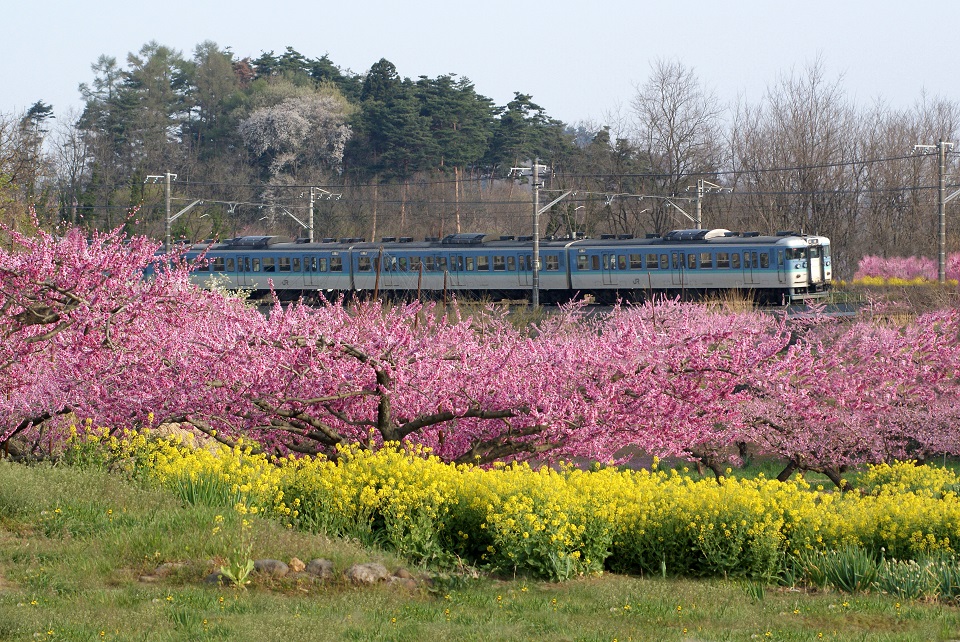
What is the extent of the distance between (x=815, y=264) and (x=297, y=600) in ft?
123

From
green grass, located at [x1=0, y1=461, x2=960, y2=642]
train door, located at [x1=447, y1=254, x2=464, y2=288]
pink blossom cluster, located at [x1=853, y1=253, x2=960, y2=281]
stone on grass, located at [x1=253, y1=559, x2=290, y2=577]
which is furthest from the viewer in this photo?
pink blossom cluster, located at [x1=853, y1=253, x2=960, y2=281]

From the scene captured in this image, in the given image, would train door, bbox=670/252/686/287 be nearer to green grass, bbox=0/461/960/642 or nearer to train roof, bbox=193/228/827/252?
train roof, bbox=193/228/827/252

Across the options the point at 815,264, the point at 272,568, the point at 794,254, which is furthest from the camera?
the point at 815,264

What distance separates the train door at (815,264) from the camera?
138 ft

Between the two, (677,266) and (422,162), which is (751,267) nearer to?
(677,266)

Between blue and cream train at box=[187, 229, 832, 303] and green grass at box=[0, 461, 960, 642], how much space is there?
2849 cm

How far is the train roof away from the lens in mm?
41625

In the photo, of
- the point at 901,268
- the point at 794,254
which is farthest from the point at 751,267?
the point at 901,268

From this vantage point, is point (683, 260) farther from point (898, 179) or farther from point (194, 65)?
point (194, 65)

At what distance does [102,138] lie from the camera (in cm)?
8862

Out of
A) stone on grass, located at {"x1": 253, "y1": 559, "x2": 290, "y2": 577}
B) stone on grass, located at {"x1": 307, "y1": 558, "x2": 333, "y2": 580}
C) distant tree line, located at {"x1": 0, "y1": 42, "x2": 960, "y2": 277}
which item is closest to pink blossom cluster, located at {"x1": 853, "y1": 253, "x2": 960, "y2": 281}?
distant tree line, located at {"x1": 0, "y1": 42, "x2": 960, "y2": 277}

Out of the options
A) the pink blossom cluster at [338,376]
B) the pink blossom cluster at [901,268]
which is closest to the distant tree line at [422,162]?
the pink blossom cluster at [901,268]

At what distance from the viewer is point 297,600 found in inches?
310

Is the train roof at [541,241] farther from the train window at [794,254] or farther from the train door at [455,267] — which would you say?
the train door at [455,267]
